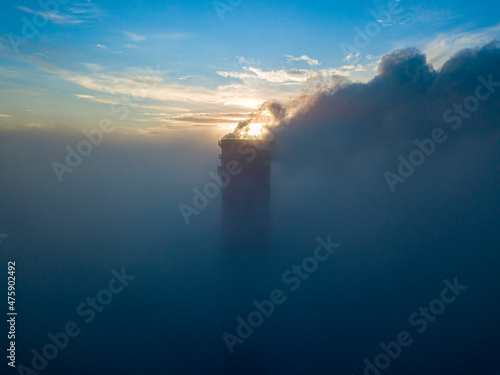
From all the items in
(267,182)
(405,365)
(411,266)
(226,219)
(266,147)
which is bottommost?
(405,365)

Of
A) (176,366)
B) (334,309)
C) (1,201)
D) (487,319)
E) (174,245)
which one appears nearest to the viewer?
(176,366)

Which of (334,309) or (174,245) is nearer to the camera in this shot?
(334,309)

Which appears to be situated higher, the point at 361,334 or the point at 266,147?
the point at 266,147

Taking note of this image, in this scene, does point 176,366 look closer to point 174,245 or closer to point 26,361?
point 26,361

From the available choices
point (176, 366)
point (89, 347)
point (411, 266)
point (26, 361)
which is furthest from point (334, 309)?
point (26, 361)

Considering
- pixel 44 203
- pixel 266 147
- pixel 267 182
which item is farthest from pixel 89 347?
pixel 44 203

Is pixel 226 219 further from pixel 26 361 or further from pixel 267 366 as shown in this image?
pixel 26 361

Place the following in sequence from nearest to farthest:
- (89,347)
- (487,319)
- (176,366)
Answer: (176,366) → (89,347) → (487,319)
